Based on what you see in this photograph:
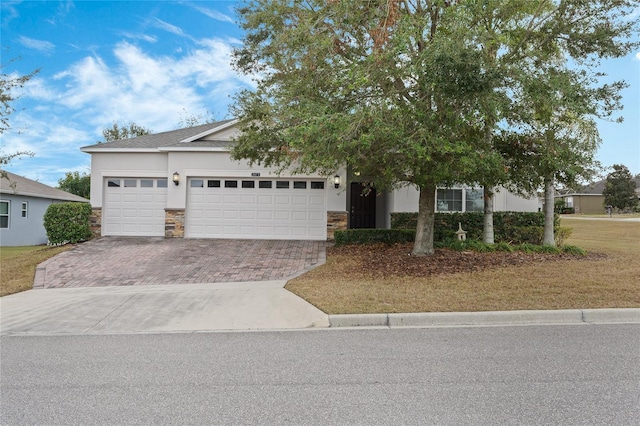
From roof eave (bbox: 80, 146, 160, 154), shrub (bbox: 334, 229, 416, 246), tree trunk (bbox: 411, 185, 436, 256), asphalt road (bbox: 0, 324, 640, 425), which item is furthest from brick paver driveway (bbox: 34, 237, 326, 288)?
asphalt road (bbox: 0, 324, 640, 425)

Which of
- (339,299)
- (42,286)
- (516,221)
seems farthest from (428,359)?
(516,221)

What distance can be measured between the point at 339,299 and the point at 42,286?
266 inches

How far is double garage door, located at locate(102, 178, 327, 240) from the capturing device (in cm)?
1423

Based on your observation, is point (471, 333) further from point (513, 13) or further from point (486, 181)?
point (513, 13)

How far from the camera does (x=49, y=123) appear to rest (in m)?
17.2

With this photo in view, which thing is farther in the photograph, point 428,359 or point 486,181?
point 486,181

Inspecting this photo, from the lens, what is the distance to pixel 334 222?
14.2 m

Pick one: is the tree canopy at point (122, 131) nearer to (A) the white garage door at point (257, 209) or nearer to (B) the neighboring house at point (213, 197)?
(B) the neighboring house at point (213, 197)

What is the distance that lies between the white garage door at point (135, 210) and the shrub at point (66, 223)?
88 cm

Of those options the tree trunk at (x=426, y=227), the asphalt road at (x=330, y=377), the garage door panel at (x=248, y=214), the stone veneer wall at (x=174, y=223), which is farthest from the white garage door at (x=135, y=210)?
the asphalt road at (x=330, y=377)

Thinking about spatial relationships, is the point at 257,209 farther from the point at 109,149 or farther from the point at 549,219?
the point at 549,219

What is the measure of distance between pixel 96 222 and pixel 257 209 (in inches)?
235

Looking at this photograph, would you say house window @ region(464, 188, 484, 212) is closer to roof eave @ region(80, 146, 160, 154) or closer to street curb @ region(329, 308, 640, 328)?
street curb @ region(329, 308, 640, 328)

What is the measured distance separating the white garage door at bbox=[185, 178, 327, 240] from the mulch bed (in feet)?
8.74
